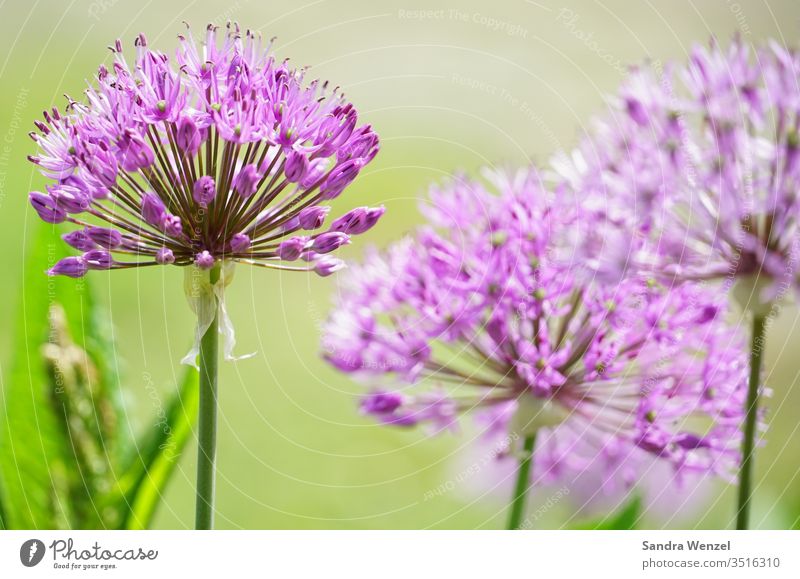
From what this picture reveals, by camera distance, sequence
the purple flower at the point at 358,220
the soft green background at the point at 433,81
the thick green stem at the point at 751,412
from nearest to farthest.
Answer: the purple flower at the point at 358,220 → the thick green stem at the point at 751,412 → the soft green background at the point at 433,81

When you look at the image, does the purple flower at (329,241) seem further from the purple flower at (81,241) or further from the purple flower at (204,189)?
the purple flower at (81,241)

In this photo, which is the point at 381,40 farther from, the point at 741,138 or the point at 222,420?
the point at 222,420

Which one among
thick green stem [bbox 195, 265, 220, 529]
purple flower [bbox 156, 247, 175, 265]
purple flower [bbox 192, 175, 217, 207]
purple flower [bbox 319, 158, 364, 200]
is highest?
purple flower [bbox 319, 158, 364, 200]

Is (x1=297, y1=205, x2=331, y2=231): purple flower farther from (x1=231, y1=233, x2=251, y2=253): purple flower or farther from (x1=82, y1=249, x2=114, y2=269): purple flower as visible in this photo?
(x1=82, y1=249, x2=114, y2=269): purple flower

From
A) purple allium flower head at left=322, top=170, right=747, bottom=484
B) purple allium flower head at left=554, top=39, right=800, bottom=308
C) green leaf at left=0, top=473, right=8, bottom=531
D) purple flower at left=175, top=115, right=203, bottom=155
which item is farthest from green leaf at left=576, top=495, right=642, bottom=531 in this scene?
green leaf at left=0, top=473, right=8, bottom=531

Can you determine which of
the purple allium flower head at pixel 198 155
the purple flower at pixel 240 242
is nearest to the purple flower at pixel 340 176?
the purple allium flower head at pixel 198 155
